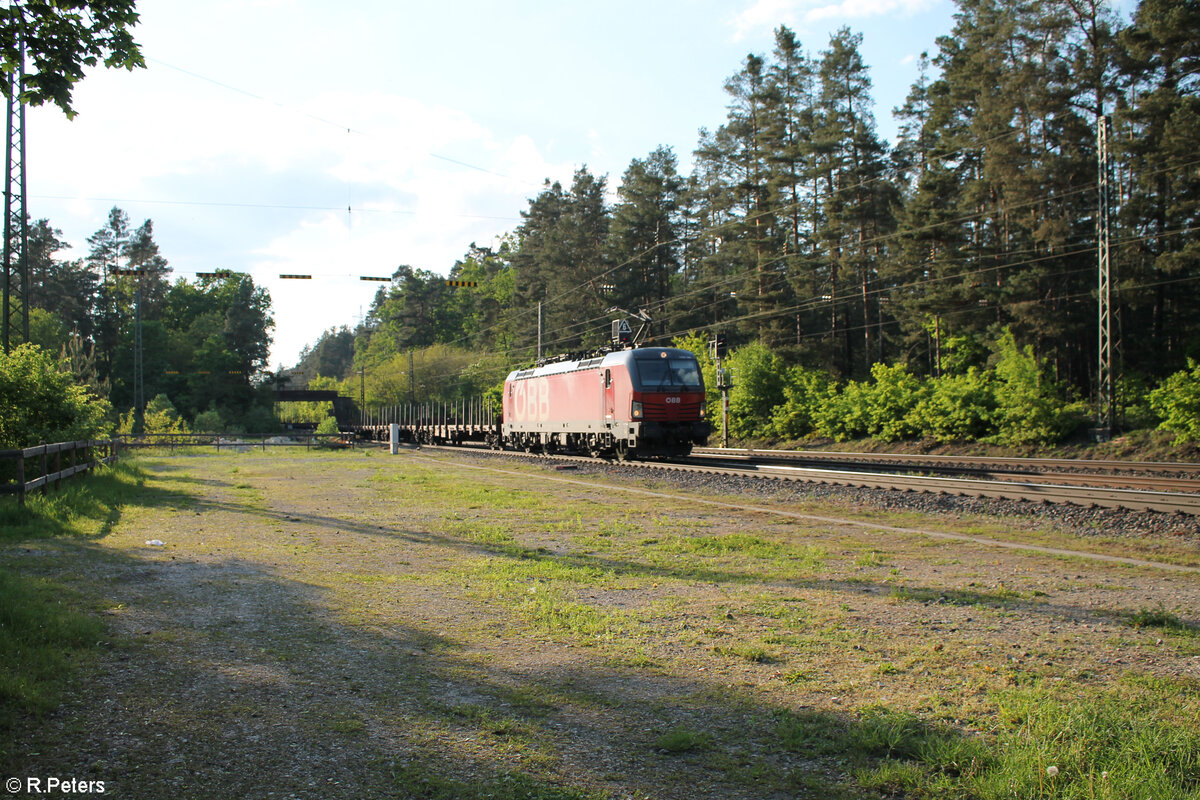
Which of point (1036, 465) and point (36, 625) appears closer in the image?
point (36, 625)

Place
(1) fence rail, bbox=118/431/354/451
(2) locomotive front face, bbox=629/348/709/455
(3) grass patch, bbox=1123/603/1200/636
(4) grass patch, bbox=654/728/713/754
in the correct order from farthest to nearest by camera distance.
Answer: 1. (1) fence rail, bbox=118/431/354/451
2. (2) locomotive front face, bbox=629/348/709/455
3. (3) grass patch, bbox=1123/603/1200/636
4. (4) grass patch, bbox=654/728/713/754

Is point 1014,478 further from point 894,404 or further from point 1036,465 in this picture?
point 894,404

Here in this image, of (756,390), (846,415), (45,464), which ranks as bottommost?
(45,464)

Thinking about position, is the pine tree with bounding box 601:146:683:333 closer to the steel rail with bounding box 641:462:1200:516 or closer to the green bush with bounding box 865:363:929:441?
the green bush with bounding box 865:363:929:441

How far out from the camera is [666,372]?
74.0ft

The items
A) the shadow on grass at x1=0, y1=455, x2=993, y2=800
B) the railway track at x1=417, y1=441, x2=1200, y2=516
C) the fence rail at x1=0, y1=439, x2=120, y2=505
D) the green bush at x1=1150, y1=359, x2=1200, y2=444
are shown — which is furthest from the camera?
the green bush at x1=1150, y1=359, x2=1200, y2=444

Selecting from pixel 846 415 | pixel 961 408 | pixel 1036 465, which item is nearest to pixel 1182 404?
pixel 1036 465

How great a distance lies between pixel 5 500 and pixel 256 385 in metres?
82.9

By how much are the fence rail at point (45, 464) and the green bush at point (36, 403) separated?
1.46ft

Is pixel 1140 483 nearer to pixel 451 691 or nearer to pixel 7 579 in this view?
pixel 451 691

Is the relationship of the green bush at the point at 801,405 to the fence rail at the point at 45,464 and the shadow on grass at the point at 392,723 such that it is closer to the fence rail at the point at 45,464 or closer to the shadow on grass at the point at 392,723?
the fence rail at the point at 45,464

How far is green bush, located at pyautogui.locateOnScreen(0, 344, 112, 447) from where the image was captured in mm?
13656

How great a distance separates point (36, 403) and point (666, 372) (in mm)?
14505

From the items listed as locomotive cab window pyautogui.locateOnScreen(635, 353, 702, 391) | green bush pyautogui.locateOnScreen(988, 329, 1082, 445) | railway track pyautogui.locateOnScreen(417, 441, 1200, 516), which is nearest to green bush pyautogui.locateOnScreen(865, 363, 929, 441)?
green bush pyautogui.locateOnScreen(988, 329, 1082, 445)
